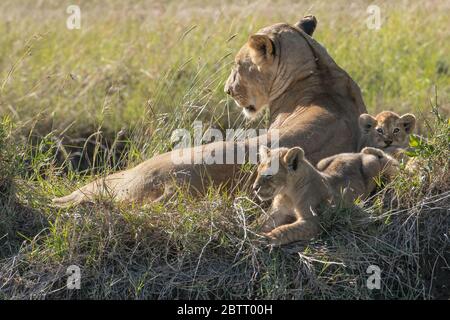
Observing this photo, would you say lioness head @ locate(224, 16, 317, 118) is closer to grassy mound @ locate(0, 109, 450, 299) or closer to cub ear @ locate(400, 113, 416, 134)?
cub ear @ locate(400, 113, 416, 134)

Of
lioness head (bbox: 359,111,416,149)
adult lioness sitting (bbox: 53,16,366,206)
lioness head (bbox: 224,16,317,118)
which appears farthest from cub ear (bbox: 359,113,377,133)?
lioness head (bbox: 224,16,317,118)

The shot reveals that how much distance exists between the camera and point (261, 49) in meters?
8.41

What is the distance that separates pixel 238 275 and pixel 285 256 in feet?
0.99

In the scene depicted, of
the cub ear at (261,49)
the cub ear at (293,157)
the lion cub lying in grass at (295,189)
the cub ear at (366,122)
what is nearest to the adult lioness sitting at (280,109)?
the cub ear at (261,49)

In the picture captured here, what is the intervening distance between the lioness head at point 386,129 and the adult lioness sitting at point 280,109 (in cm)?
14

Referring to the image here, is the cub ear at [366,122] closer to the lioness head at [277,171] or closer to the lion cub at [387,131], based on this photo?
the lion cub at [387,131]

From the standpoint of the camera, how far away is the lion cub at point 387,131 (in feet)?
25.6

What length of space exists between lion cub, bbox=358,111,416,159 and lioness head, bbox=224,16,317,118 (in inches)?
29.6

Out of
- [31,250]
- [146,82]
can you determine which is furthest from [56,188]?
[146,82]

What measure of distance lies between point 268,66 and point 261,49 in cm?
14

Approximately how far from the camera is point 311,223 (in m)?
6.94

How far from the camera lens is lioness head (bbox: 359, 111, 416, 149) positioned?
307 inches
